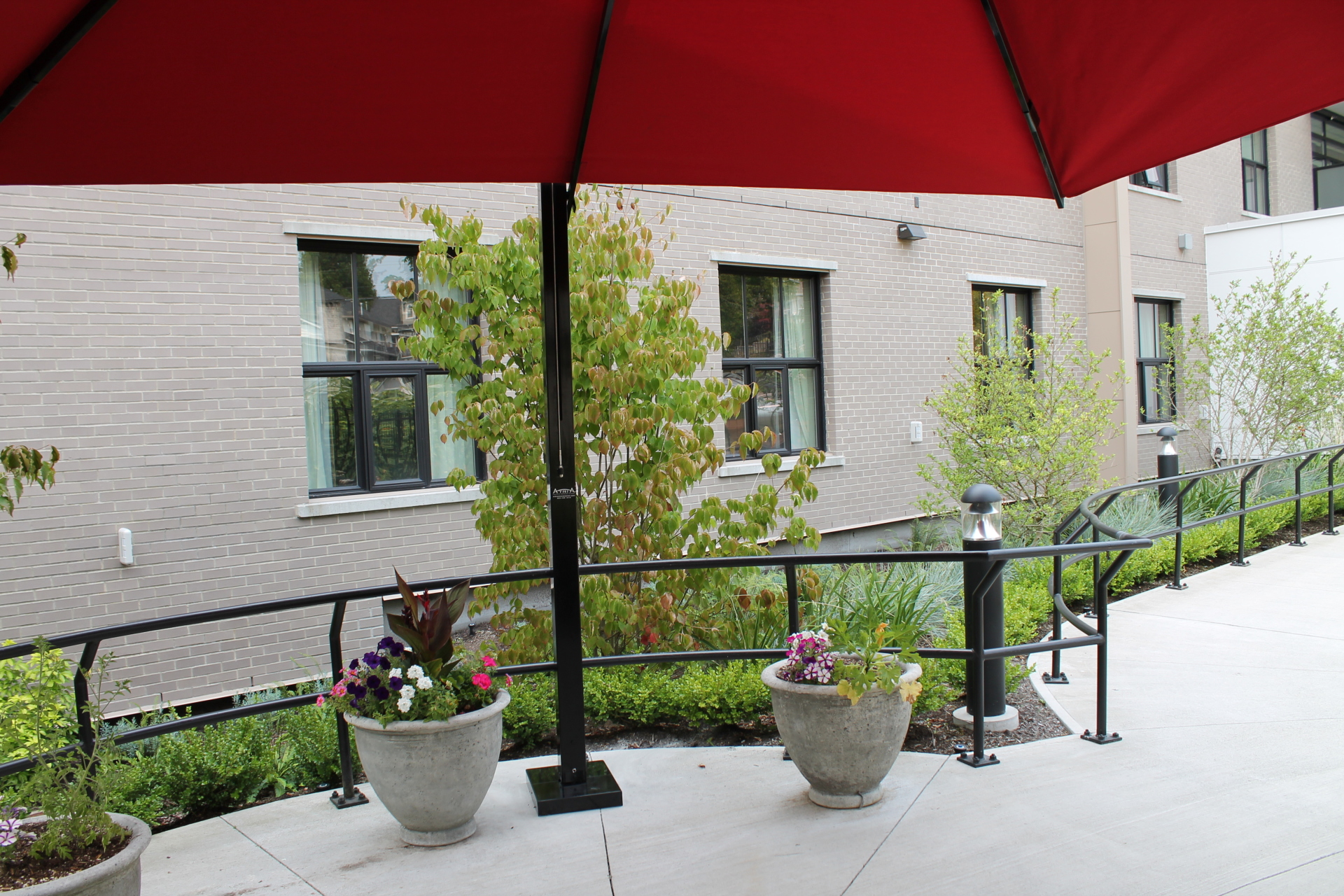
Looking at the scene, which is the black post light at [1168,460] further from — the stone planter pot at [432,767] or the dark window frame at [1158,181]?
the stone planter pot at [432,767]

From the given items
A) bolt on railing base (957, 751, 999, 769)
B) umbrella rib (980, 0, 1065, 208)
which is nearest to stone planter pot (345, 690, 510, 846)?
bolt on railing base (957, 751, 999, 769)

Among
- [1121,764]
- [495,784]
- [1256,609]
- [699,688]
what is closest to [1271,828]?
[1121,764]

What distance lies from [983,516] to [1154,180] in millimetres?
12918

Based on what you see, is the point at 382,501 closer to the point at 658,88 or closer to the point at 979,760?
the point at 979,760

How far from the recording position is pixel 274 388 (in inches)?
282

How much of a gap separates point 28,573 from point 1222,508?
35.4ft

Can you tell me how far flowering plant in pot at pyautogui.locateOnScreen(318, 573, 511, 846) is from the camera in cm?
362

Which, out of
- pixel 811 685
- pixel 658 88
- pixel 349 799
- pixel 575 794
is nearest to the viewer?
pixel 658 88

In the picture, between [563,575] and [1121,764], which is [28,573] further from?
[1121,764]

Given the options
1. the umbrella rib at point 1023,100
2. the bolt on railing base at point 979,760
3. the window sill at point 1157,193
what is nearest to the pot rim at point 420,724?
the bolt on railing base at point 979,760

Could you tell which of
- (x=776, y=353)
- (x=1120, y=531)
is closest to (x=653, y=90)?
(x=1120, y=531)

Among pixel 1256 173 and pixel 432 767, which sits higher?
pixel 1256 173

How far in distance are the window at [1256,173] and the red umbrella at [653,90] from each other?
17381 mm

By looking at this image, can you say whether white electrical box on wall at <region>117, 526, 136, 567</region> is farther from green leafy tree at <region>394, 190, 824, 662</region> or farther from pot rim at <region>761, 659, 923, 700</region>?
pot rim at <region>761, 659, 923, 700</region>
